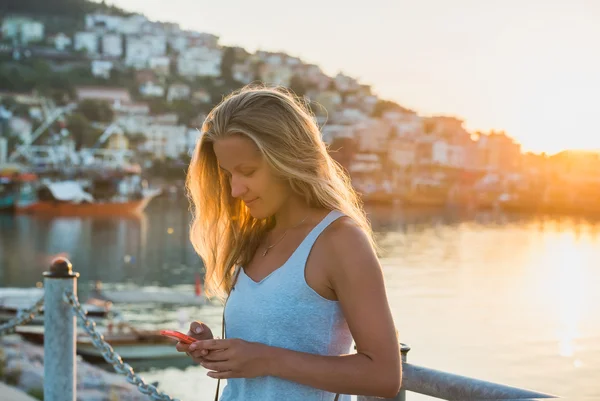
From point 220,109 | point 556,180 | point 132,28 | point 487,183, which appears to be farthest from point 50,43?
point 220,109

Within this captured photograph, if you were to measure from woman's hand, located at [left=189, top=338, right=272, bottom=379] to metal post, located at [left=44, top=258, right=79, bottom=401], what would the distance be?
69.5 inches

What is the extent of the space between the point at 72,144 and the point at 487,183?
5547 cm

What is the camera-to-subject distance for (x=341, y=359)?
4.01 feet

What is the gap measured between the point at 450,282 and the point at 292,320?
38666 mm

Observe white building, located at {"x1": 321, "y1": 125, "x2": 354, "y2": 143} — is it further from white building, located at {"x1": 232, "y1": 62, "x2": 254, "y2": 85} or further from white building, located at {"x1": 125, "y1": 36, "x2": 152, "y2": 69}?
white building, located at {"x1": 125, "y1": 36, "x2": 152, "y2": 69}

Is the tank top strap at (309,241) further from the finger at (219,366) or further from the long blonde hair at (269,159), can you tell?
the finger at (219,366)

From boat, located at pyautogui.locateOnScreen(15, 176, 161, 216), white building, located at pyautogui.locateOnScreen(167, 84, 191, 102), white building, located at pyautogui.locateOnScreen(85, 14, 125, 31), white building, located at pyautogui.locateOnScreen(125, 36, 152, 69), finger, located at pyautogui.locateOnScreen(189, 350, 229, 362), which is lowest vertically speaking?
boat, located at pyautogui.locateOnScreen(15, 176, 161, 216)

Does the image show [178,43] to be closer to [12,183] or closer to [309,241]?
[12,183]

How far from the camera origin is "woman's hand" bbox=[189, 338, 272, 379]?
122 centimetres

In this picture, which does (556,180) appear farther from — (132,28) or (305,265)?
(305,265)

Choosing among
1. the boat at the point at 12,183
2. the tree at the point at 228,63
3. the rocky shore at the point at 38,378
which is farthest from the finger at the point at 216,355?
the tree at the point at 228,63

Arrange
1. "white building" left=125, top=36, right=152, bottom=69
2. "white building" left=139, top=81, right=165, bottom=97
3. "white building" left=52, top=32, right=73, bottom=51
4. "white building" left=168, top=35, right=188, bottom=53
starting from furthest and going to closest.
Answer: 1. "white building" left=168, top=35, right=188, bottom=53
2. "white building" left=125, top=36, right=152, bottom=69
3. "white building" left=52, top=32, right=73, bottom=51
4. "white building" left=139, top=81, right=165, bottom=97

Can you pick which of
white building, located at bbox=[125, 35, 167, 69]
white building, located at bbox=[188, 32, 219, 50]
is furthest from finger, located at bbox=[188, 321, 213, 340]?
white building, located at bbox=[188, 32, 219, 50]

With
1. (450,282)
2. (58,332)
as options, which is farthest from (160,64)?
(58,332)
